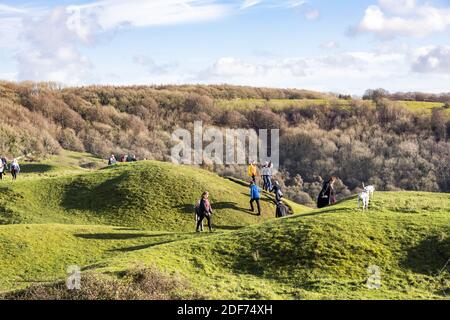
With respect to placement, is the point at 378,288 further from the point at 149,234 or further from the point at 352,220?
the point at 149,234

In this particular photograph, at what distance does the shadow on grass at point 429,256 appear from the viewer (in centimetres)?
2555

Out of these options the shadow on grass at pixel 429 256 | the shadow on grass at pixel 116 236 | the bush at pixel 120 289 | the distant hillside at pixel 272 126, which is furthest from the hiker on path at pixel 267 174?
the distant hillside at pixel 272 126

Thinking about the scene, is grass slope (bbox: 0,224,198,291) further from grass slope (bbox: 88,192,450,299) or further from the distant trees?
the distant trees

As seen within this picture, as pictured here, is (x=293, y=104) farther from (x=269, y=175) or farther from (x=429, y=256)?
(x=429, y=256)

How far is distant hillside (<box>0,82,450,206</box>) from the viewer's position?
379ft

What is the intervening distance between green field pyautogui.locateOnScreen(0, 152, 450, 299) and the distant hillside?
49182mm

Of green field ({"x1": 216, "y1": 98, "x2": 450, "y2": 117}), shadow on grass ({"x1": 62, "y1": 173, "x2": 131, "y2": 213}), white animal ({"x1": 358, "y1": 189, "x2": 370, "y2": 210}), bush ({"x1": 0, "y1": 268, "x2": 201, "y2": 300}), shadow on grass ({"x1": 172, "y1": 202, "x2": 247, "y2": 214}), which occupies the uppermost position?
green field ({"x1": 216, "y1": 98, "x2": 450, "y2": 117})

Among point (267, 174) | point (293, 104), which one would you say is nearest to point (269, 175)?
point (267, 174)

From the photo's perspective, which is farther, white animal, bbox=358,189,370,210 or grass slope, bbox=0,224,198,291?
white animal, bbox=358,189,370,210

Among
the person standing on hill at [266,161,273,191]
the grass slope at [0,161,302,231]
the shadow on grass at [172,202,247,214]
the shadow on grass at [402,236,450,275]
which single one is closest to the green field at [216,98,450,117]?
the person standing on hill at [266,161,273,191]

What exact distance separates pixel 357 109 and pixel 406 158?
39.8 m

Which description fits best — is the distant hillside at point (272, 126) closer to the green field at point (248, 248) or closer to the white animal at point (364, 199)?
the green field at point (248, 248)

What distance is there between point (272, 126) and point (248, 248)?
132 metres
